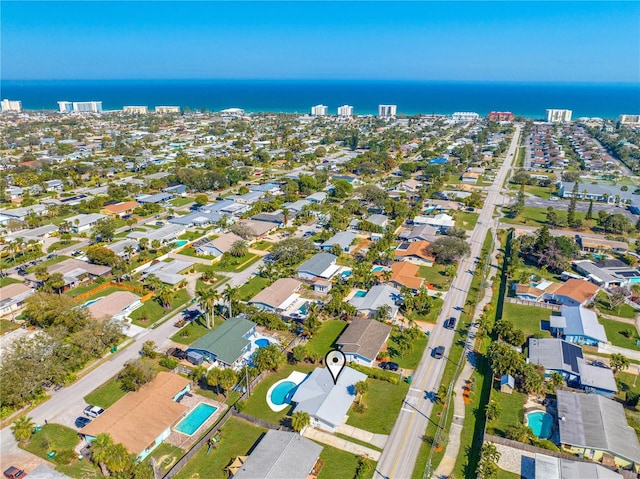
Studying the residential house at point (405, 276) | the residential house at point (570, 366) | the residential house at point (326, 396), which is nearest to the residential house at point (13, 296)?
the residential house at point (326, 396)

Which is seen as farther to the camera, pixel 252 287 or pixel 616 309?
pixel 252 287

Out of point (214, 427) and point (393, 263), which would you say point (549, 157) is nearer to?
point (393, 263)

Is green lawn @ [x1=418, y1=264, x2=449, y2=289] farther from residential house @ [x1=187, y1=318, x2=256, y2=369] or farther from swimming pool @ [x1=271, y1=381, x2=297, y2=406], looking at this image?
swimming pool @ [x1=271, y1=381, x2=297, y2=406]

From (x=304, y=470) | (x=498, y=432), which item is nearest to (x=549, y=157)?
(x=498, y=432)

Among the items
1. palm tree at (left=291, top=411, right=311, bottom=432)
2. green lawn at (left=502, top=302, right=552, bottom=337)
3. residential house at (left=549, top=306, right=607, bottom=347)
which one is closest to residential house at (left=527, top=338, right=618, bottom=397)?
residential house at (left=549, top=306, right=607, bottom=347)

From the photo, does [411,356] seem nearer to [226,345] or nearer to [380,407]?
[380,407]

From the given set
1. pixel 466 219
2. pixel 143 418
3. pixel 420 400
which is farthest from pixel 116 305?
pixel 466 219
